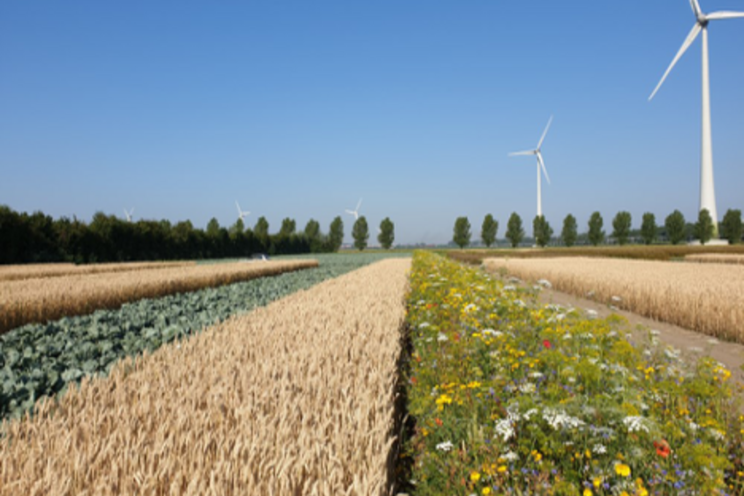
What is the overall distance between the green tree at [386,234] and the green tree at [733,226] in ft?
234

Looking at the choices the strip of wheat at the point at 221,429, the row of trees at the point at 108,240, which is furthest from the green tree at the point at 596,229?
the strip of wheat at the point at 221,429

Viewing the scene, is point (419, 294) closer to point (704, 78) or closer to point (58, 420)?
point (58, 420)

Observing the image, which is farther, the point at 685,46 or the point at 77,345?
the point at 685,46

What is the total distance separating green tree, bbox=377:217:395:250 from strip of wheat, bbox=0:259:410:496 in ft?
367

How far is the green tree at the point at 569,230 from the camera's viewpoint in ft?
357

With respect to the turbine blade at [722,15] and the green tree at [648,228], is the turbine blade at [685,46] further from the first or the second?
the green tree at [648,228]

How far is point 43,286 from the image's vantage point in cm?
1373

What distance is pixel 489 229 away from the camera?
4456 inches

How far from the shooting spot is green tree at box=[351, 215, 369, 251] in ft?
381

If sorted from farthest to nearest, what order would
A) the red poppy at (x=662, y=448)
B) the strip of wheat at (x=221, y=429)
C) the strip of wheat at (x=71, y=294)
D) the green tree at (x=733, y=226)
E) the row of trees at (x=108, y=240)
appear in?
1. the green tree at (x=733, y=226)
2. the row of trees at (x=108, y=240)
3. the strip of wheat at (x=71, y=294)
4. the red poppy at (x=662, y=448)
5. the strip of wheat at (x=221, y=429)

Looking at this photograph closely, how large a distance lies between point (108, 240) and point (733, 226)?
109 metres

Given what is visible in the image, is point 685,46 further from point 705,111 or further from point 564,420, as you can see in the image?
point 564,420

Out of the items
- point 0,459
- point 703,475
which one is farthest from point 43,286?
point 703,475

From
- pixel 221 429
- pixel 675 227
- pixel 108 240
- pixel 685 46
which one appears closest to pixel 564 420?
pixel 221 429
